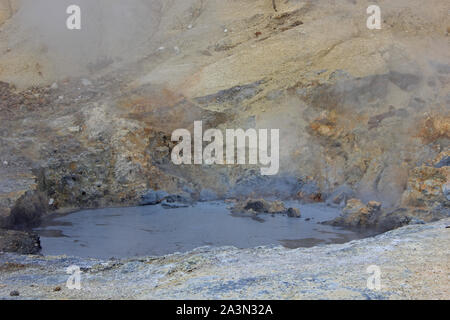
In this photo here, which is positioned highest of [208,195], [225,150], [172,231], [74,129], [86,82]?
[86,82]

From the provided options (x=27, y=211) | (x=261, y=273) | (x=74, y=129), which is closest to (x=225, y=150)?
(x=74, y=129)

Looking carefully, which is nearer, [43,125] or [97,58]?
[43,125]

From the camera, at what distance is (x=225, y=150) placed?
14758 mm

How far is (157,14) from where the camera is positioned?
22.7 m

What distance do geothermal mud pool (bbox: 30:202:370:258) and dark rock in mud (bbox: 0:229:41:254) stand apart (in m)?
0.21

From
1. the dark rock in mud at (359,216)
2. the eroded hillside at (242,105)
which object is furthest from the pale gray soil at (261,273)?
the eroded hillside at (242,105)

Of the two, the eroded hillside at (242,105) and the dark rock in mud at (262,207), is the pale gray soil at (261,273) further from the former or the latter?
the dark rock in mud at (262,207)

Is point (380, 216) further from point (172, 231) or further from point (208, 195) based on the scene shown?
point (208, 195)

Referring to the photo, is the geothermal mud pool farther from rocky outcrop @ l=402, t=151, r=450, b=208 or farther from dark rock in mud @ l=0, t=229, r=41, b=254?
rocky outcrop @ l=402, t=151, r=450, b=208

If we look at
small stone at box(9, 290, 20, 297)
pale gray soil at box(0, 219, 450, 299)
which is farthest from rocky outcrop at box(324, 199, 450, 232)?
small stone at box(9, 290, 20, 297)

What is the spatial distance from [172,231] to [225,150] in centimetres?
490

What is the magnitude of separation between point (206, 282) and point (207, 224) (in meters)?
5.08
